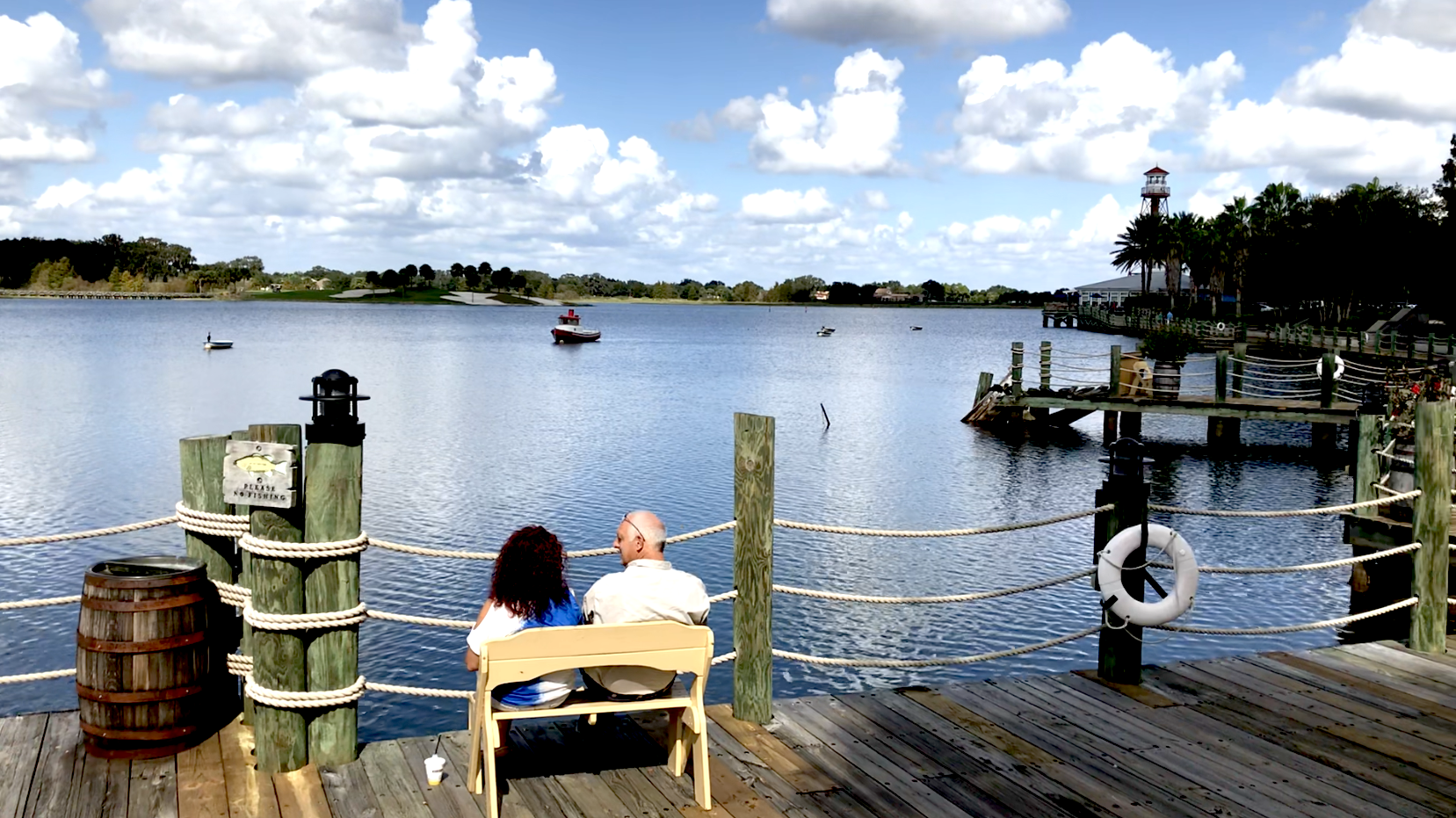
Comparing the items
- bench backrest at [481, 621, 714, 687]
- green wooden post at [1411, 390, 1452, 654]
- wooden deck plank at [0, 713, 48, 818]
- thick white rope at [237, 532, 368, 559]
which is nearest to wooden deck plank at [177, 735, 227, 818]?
wooden deck plank at [0, 713, 48, 818]

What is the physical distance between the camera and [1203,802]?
205 inches

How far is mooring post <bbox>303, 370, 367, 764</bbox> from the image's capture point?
211 inches

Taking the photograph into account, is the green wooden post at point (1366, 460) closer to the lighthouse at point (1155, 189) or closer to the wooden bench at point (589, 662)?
the wooden bench at point (589, 662)

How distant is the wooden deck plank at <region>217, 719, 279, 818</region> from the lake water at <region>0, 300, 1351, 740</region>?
6.55m

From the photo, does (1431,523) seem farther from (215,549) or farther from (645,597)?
(215,549)

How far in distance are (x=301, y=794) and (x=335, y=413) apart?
1.72 meters

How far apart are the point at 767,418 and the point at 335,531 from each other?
2.28 m

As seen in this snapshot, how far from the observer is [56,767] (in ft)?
17.4

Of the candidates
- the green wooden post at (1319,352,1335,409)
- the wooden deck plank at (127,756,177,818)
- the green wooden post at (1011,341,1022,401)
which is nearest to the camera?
the wooden deck plank at (127,756,177,818)

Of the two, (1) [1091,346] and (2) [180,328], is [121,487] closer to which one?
(1) [1091,346]

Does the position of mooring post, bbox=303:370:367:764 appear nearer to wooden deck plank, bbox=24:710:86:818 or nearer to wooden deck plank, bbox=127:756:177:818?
wooden deck plank, bbox=127:756:177:818

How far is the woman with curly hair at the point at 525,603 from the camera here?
511cm

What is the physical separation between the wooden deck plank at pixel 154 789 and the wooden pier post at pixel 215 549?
0.35 metres

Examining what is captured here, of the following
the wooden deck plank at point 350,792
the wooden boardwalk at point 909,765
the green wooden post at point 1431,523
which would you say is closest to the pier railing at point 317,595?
the wooden deck plank at point 350,792
